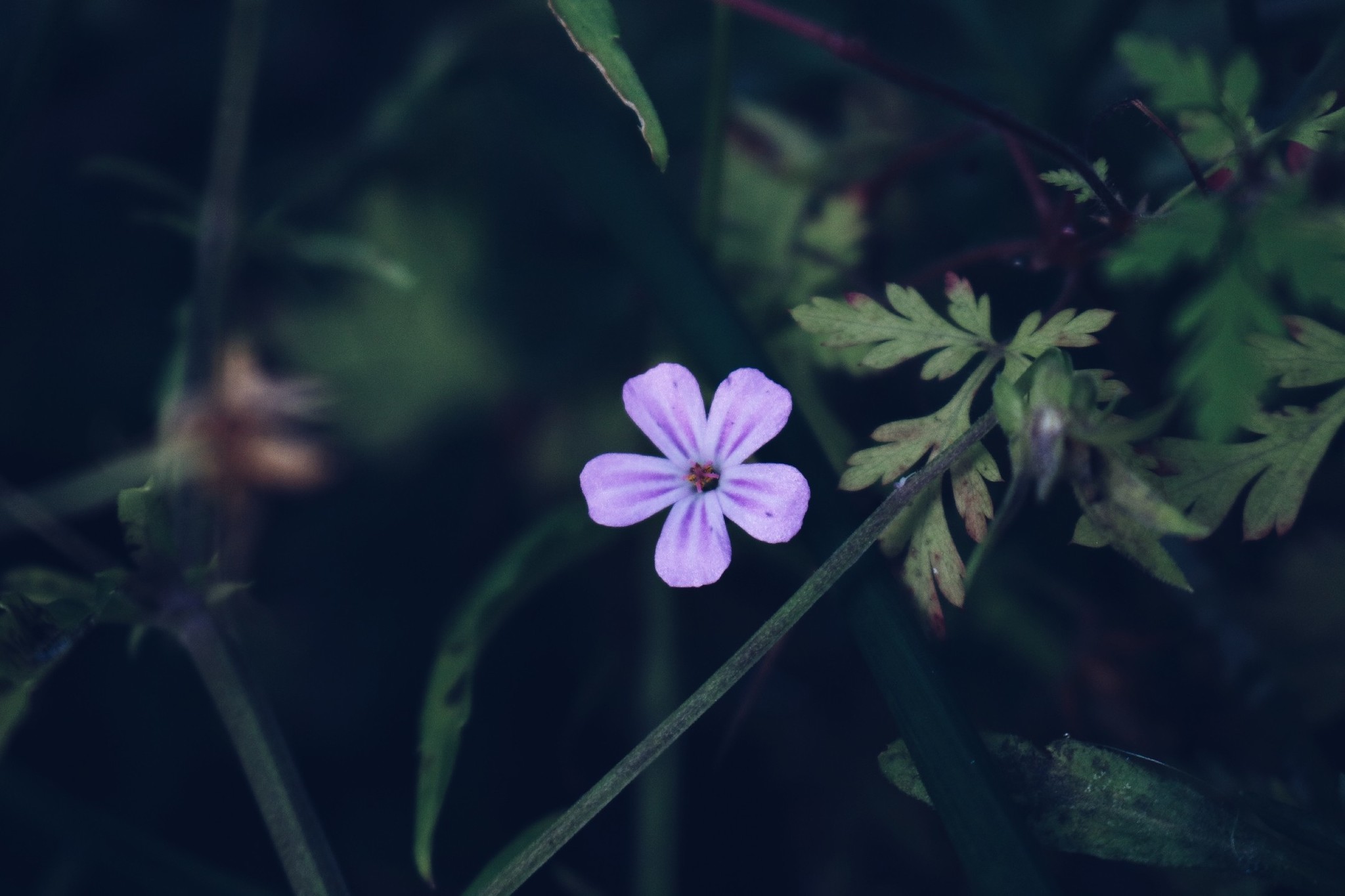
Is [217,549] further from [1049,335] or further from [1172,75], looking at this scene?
[1172,75]

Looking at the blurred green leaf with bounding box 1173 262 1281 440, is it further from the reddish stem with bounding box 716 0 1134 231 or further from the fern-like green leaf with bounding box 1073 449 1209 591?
the reddish stem with bounding box 716 0 1134 231

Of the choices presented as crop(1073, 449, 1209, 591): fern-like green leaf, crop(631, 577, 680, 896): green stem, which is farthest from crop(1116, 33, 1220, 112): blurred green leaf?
crop(631, 577, 680, 896): green stem

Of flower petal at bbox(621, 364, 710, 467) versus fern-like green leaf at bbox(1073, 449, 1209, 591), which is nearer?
fern-like green leaf at bbox(1073, 449, 1209, 591)

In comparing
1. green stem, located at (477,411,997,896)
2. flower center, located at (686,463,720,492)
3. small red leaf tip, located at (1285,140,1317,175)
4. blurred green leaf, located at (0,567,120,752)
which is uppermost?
blurred green leaf, located at (0,567,120,752)

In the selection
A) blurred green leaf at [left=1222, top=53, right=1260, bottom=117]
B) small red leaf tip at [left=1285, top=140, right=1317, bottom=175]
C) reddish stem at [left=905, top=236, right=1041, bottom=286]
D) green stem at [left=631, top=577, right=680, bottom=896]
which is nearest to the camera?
blurred green leaf at [left=1222, top=53, right=1260, bottom=117]

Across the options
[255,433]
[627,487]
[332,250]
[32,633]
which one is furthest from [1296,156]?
[255,433]

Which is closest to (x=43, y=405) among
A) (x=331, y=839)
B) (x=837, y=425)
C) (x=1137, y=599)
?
(x=331, y=839)

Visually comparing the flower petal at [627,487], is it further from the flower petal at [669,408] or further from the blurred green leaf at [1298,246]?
the blurred green leaf at [1298,246]
